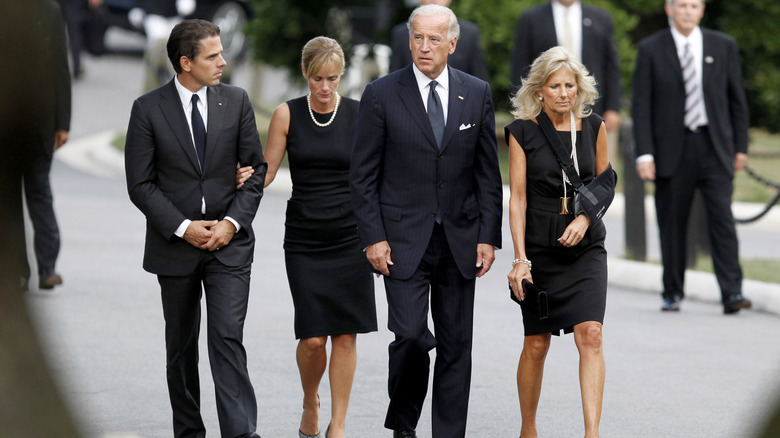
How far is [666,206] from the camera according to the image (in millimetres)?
9211

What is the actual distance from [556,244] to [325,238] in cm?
105

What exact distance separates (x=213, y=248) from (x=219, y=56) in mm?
779

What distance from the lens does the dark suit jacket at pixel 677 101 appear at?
895 cm

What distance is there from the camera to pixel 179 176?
5234 mm

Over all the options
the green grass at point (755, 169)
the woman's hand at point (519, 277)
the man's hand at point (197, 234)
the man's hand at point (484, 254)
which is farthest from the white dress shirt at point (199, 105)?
the green grass at point (755, 169)

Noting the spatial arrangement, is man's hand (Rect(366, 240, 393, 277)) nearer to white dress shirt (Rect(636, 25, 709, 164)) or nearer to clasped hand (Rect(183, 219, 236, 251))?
clasped hand (Rect(183, 219, 236, 251))

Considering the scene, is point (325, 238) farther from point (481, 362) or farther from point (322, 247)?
point (481, 362)

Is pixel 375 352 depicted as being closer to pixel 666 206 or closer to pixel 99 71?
pixel 666 206

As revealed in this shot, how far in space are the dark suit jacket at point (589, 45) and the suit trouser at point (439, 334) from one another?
14.6ft

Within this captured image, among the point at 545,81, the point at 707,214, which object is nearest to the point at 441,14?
the point at 545,81

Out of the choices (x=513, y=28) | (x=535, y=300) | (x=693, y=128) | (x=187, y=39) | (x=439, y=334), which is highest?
(x=187, y=39)

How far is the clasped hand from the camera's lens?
5152mm

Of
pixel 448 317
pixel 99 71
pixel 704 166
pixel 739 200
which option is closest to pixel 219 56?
pixel 448 317

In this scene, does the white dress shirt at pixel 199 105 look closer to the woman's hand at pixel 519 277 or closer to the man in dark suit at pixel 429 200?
the man in dark suit at pixel 429 200
